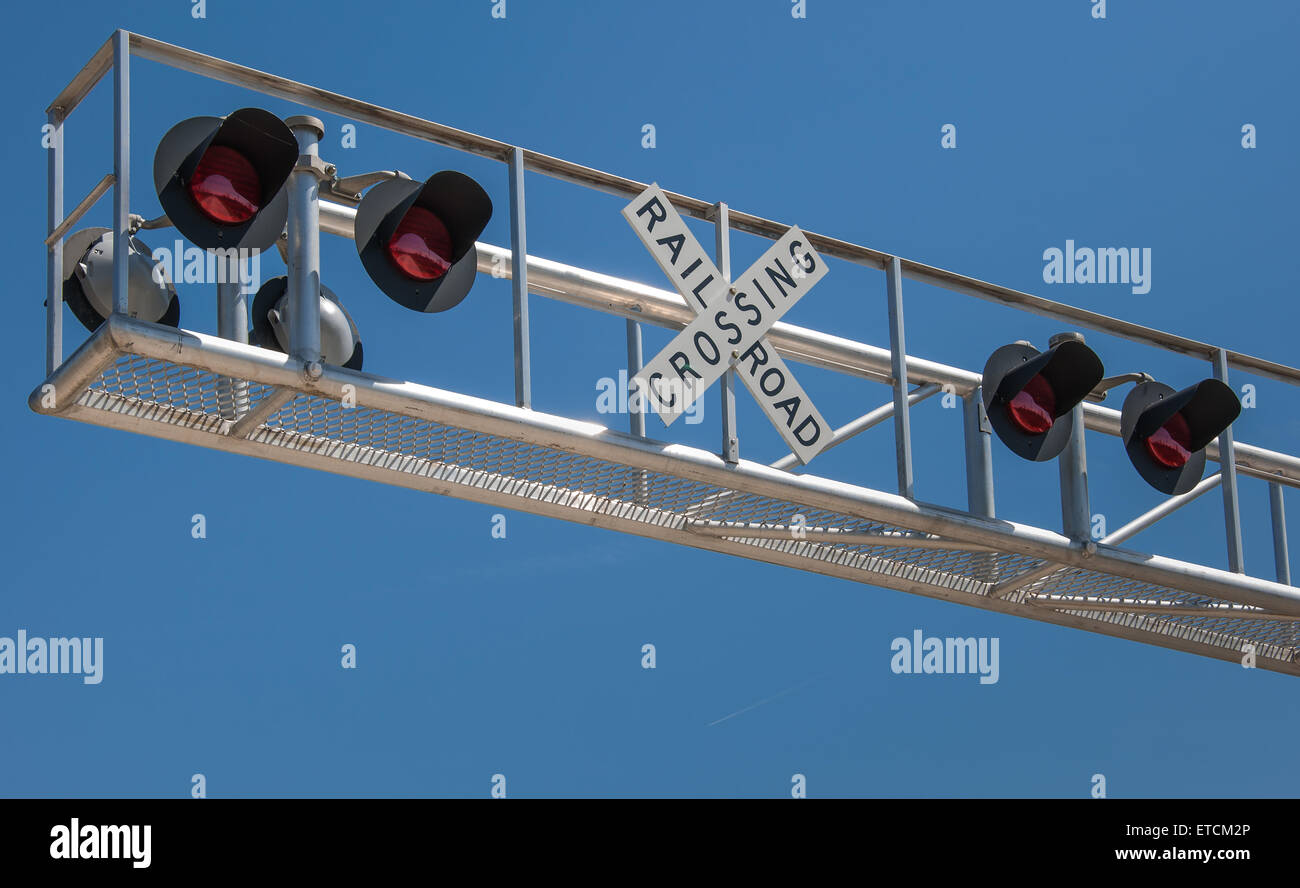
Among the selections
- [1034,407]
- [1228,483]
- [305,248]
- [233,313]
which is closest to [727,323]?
[1034,407]

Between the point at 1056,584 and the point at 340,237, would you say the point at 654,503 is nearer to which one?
the point at 340,237

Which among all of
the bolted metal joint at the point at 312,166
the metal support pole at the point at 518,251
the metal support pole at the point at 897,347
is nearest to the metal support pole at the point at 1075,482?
the metal support pole at the point at 897,347

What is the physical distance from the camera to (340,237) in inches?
373

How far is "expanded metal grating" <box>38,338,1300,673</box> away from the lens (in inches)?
328

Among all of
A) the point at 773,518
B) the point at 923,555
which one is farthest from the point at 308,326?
the point at 923,555

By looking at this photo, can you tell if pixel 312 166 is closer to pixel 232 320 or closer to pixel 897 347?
pixel 232 320

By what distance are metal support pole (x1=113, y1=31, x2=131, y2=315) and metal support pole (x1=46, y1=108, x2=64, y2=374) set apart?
438 millimetres

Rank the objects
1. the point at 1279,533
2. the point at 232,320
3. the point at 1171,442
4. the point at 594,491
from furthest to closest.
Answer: the point at 1279,533
the point at 1171,442
the point at 594,491
the point at 232,320

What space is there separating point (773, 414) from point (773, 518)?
1.69ft

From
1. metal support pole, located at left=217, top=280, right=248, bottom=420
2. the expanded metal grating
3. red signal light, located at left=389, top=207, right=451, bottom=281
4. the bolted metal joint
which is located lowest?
the expanded metal grating

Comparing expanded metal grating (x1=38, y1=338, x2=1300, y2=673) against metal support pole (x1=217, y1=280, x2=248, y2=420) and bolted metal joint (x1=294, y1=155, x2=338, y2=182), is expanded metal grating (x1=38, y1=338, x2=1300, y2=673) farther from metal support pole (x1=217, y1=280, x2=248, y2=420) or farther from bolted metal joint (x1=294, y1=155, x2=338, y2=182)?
bolted metal joint (x1=294, y1=155, x2=338, y2=182)

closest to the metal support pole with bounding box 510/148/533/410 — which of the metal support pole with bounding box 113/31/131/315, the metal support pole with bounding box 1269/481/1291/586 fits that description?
the metal support pole with bounding box 113/31/131/315

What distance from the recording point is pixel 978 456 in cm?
1086

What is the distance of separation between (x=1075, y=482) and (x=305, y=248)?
453cm
